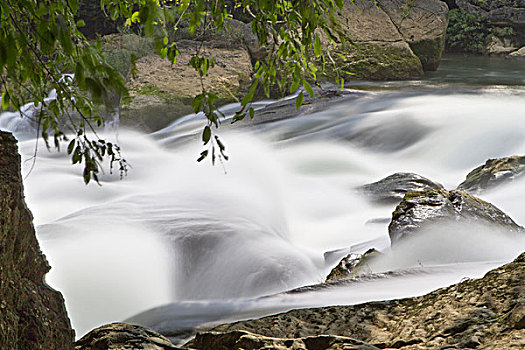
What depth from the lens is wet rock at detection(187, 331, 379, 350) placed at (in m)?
2.11

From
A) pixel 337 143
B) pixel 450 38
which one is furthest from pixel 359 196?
pixel 450 38

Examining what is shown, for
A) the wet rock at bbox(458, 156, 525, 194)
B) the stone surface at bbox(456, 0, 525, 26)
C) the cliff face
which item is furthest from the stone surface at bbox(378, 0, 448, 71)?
the cliff face

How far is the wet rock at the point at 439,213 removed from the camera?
4.71 meters

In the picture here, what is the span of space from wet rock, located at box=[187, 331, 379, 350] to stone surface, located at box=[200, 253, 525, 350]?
0.04 meters

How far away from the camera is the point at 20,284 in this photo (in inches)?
94.0

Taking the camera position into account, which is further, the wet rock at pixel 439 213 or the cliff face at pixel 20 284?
the wet rock at pixel 439 213

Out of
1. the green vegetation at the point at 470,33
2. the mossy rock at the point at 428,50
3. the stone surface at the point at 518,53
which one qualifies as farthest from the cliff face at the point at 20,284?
the green vegetation at the point at 470,33

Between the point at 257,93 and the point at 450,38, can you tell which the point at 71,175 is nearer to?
the point at 257,93

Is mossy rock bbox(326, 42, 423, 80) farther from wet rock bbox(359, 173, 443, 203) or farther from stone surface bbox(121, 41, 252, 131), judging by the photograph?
wet rock bbox(359, 173, 443, 203)

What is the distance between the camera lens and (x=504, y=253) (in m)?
4.55

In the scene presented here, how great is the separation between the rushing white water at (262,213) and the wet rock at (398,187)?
200 mm

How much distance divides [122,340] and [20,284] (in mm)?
485

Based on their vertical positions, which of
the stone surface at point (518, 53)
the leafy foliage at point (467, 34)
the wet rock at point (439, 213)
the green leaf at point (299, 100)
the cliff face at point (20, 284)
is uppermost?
the leafy foliage at point (467, 34)

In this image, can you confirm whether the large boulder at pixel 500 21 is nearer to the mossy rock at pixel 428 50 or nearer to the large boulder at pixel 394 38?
the large boulder at pixel 394 38
